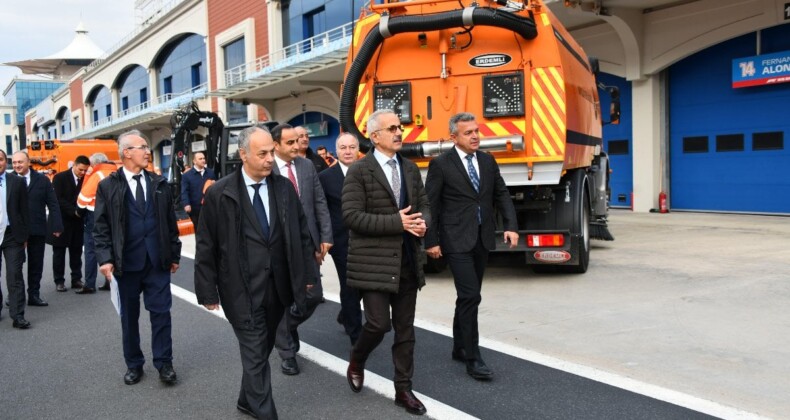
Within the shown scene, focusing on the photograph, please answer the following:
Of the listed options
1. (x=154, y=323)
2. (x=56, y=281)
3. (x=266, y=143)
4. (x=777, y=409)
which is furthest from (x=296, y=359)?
(x=56, y=281)

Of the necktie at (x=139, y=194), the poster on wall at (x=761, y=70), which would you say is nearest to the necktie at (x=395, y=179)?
the necktie at (x=139, y=194)

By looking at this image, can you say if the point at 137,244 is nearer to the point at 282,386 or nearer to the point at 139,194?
the point at 139,194

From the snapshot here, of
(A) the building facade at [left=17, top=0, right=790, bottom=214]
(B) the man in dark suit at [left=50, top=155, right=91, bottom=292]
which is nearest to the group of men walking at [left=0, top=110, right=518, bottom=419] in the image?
(B) the man in dark suit at [left=50, top=155, right=91, bottom=292]

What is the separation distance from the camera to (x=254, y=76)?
23.9m

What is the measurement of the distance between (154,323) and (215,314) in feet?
6.75

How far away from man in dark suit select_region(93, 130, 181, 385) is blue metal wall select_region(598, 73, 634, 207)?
15.2 metres

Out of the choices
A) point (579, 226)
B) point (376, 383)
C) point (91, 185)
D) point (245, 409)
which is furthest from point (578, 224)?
point (91, 185)

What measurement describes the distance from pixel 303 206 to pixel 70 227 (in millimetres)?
5387

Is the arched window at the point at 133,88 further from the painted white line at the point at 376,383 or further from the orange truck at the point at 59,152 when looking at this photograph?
the painted white line at the point at 376,383

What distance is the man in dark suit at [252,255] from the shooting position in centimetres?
373

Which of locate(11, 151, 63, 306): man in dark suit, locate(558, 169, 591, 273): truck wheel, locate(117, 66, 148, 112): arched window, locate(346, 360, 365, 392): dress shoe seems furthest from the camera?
locate(117, 66, 148, 112): arched window

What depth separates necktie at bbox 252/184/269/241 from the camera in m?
3.77

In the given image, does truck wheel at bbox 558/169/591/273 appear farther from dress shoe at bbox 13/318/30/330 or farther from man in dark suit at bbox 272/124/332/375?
dress shoe at bbox 13/318/30/330

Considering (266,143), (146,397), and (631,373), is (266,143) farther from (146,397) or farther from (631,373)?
(631,373)
